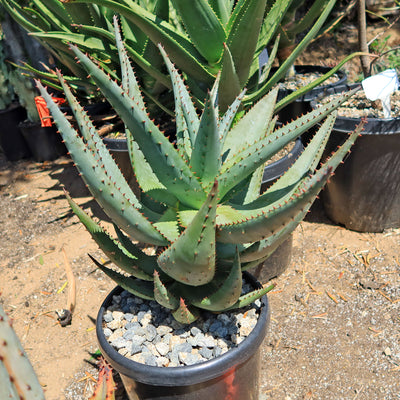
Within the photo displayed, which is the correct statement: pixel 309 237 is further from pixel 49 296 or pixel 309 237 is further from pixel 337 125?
pixel 49 296

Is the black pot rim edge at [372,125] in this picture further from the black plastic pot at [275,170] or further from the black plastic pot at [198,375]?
the black plastic pot at [198,375]

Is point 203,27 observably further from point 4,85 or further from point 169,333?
point 4,85

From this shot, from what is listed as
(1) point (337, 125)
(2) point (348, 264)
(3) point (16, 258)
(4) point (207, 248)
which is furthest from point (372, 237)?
(3) point (16, 258)

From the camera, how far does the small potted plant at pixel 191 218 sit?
37.8 inches

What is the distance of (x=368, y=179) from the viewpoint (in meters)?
2.19

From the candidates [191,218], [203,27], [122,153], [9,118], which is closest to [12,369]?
[191,218]

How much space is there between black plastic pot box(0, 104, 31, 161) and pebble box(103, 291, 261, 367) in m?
2.89

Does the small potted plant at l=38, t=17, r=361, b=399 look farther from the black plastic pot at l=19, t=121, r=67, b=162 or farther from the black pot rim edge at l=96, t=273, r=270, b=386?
the black plastic pot at l=19, t=121, r=67, b=162

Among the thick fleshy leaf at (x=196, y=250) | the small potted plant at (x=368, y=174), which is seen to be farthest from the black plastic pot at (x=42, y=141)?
the thick fleshy leaf at (x=196, y=250)

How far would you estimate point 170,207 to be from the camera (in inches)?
47.3

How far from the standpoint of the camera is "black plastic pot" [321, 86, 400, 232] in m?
2.08

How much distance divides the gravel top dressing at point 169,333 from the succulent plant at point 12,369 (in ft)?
1.64

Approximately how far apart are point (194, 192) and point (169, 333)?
45 centimetres

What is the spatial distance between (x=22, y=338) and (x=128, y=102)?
4.66 feet
